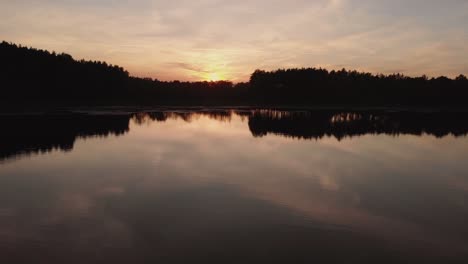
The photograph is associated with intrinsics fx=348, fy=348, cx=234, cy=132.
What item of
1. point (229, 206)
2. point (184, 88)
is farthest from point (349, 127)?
point (184, 88)

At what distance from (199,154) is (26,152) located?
45.0 ft

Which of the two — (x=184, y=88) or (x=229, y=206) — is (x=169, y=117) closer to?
(x=229, y=206)

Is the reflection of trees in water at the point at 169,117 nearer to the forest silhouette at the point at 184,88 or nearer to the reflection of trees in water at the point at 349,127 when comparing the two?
the reflection of trees in water at the point at 349,127

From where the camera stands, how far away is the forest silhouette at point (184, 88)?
10119 cm

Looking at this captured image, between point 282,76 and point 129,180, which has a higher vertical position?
point 282,76

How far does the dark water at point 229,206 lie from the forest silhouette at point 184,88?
78862 millimetres

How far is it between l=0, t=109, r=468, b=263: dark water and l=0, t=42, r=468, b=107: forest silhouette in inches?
3105

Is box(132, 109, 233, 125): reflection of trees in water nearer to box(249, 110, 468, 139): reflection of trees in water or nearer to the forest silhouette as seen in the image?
box(249, 110, 468, 139): reflection of trees in water

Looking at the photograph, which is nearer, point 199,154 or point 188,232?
point 188,232

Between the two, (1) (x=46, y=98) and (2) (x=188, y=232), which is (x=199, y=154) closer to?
(2) (x=188, y=232)

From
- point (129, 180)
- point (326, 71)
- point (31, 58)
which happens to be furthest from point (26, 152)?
point (326, 71)

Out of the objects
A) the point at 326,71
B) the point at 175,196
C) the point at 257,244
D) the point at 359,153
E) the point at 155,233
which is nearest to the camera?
the point at 257,244

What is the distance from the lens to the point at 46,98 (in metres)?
105

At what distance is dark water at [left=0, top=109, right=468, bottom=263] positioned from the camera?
35.7ft
